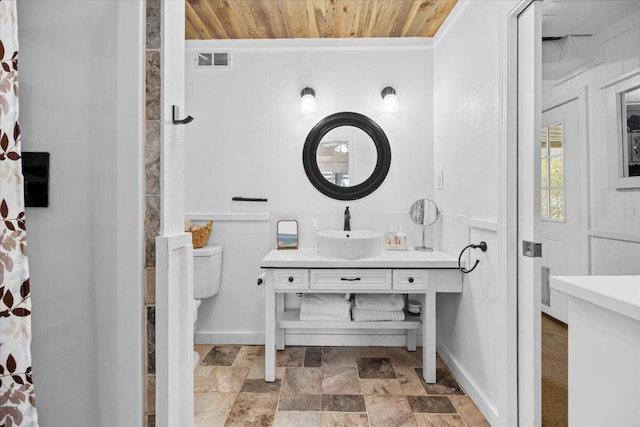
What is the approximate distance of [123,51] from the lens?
863 millimetres

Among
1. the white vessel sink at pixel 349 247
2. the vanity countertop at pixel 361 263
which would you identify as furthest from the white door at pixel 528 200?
the white vessel sink at pixel 349 247

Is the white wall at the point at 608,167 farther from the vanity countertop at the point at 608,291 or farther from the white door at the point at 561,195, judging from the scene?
the vanity countertop at the point at 608,291

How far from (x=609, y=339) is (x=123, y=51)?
4.04 ft

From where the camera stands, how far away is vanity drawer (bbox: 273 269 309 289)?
6.99ft

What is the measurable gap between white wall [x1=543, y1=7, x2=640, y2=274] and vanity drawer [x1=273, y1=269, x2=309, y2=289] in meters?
2.08

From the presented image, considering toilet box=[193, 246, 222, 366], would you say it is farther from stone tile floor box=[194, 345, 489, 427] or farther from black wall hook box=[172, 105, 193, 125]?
black wall hook box=[172, 105, 193, 125]

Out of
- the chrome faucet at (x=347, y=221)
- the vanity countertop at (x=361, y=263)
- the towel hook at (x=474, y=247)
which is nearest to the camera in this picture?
the towel hook at (x=474, y=247)

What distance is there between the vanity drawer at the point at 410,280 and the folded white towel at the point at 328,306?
0.38 meters

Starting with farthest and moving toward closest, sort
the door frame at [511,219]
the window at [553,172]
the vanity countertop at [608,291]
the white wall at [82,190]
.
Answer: the window at [553,172] < the door frame at [511,219] < the white wall at [82,190] < the vanity countertop at [608,291]

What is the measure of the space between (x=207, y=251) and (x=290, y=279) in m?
0.76

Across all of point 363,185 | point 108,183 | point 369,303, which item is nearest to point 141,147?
point 108,183

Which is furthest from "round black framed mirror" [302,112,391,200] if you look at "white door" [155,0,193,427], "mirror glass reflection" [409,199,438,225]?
"white door" [155,0,193,427]

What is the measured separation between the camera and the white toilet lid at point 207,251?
8.23 ft

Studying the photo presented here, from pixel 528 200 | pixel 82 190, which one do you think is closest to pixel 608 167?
pixel 528 200
